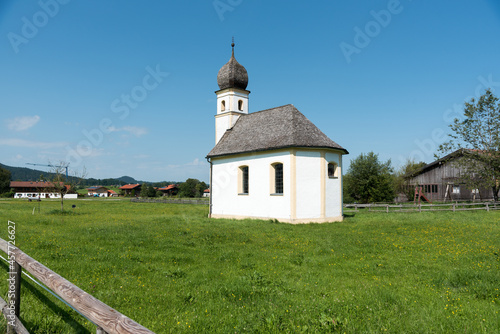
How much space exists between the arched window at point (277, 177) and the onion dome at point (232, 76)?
30.1 ft

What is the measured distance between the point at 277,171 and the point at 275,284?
14133 millimetres

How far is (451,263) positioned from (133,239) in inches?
409

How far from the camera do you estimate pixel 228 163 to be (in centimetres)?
2327

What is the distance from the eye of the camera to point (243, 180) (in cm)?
2250

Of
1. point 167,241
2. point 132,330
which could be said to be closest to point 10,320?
point 132,330

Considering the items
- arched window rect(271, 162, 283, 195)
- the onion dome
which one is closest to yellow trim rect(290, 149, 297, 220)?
arched window rect(271, 162, 283, 195)

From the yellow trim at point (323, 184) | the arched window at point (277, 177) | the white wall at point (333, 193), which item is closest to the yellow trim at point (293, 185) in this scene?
the arched window at point (277, 177)

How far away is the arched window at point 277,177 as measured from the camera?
2041 cm

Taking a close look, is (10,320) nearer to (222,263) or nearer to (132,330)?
(132,330)

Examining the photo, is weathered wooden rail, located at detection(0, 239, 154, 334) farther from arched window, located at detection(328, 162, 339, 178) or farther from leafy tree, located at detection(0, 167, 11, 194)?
leafy tree, located at detection(0, 167, 11, 194)

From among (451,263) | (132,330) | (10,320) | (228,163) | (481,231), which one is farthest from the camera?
(228,163)

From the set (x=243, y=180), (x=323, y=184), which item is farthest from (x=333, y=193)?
(x=243, y=180)

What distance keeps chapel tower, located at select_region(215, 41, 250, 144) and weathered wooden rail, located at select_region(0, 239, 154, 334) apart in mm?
22306

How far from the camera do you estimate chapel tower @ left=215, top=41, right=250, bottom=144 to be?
2608 centimetres
